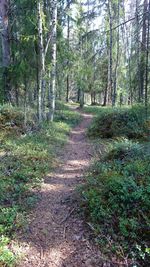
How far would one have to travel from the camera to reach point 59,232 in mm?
4445

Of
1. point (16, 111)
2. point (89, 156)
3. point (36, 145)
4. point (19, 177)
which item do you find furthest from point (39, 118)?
point (19, 177)

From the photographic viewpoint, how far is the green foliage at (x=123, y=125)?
10094 mm

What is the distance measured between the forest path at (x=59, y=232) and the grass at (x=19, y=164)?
0.26 m

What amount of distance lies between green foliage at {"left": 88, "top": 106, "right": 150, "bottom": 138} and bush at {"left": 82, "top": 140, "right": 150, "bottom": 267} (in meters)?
4.27

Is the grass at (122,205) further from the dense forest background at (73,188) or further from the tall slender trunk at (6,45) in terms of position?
the tall slender trunk at (6,45)

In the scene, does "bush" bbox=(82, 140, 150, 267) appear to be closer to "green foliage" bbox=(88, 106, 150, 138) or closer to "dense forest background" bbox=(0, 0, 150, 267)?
"dense forest background" bbox=(0, 0, 150, 267)

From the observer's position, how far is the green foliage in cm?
1009

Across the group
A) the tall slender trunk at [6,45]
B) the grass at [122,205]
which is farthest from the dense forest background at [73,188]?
the tall slender trunk at [6,45]

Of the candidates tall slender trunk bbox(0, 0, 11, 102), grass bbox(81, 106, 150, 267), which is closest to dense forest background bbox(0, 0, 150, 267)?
grass bbox(81, 106, 150, 267)

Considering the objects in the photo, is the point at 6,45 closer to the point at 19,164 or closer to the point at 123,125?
the point at 123,125

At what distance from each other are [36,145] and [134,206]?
487 cm

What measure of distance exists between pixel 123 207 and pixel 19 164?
356cm

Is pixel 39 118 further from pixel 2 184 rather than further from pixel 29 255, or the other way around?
pixel 29 255

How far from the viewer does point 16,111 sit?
11.3 m
